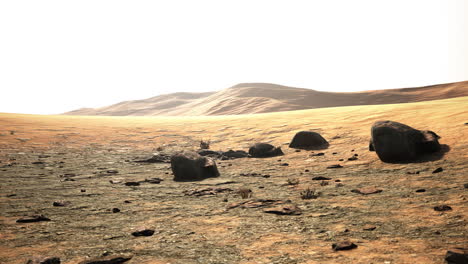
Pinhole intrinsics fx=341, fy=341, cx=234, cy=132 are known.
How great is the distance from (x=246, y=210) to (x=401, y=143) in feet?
18.7

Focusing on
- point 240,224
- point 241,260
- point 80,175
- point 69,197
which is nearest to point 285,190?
point 240,224

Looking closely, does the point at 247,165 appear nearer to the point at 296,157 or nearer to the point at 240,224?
the point at 296,157

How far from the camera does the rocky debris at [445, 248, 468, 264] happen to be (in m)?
3.40

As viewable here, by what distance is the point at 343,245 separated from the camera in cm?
409

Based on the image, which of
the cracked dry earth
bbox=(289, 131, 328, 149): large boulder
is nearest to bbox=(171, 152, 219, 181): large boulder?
the cracked dry earth

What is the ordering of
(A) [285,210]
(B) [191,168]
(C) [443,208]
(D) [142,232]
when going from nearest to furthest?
(D) [142,232] < (C) [443,208] < (A) [285,210] < (B) [191,168]

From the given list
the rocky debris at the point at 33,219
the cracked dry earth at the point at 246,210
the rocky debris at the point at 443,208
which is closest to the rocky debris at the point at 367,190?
the cracked dry earth at the point at 246,210

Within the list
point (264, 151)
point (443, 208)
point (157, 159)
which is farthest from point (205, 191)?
point (157, 159)

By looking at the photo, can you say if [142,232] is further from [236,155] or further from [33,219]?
[236,155]

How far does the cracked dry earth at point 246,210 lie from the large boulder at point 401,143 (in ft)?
1.44

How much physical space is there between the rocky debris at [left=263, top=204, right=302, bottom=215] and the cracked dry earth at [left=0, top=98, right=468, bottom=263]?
0.12 m

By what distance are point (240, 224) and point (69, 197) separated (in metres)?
4.35

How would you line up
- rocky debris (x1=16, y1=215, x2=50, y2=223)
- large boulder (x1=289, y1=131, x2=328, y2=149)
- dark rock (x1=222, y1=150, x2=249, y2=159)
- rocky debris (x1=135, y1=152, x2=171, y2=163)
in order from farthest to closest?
large boulder (x1=289, y1=131, x2=328, y2=149) < dark rock (x1=222, y1=150, x2=249, y2=159) < rocky debris (x1=135, y1=152, x2=171, y2=163) < rocky debris (x1=16, y1=215, x2=50, y2=223)

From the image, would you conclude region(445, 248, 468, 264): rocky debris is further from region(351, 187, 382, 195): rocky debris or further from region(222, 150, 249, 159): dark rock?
region(222, 150, 249, 159): dark rock
